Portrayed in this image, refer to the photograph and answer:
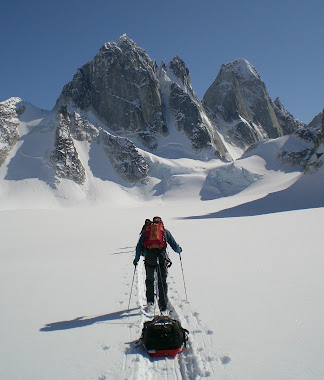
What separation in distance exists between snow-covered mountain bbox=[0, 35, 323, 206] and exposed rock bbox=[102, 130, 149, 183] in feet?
0.76

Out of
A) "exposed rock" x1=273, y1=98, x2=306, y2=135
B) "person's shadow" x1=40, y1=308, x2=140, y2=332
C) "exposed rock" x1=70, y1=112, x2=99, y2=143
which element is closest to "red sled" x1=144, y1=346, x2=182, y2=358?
"person's shadow" x1=40, y1=308, x2=140, y2=332

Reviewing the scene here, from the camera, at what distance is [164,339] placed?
3920 millimetres

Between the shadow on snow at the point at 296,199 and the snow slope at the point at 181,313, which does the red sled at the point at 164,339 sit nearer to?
the snow slope at the point at 181,313

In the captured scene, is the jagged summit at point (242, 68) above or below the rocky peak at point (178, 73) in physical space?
above

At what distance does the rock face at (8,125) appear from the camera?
59.5 metres

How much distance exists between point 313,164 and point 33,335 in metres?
53.6

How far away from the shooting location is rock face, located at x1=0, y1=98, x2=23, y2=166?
59500mm

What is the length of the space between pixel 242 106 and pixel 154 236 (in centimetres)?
11698

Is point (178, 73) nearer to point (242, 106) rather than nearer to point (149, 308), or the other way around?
point (242, 106)

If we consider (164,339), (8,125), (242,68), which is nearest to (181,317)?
(164,339)

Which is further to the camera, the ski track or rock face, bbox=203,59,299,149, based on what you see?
rock face, bbox=203,59,299,149

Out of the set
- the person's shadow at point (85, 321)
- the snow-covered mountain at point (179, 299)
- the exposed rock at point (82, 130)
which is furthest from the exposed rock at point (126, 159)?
the person's shadow at point (85, 321)

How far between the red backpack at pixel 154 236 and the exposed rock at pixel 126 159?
60.6 meters

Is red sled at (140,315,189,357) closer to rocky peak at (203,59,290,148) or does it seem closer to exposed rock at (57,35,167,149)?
exposed rock at (57,35,167,149)
